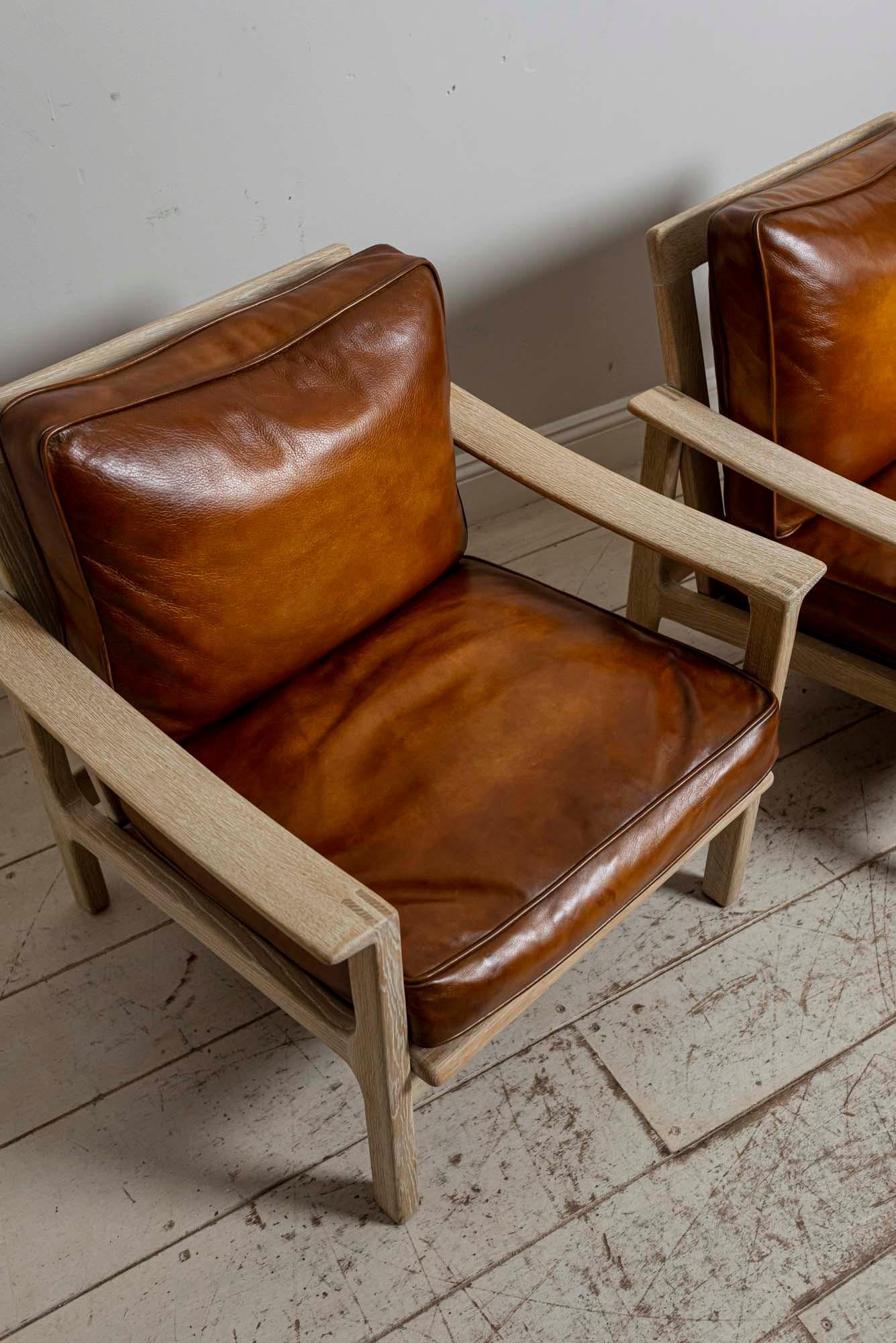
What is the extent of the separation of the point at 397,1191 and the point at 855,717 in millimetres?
1050

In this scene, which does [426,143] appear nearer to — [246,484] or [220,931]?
[246,484]

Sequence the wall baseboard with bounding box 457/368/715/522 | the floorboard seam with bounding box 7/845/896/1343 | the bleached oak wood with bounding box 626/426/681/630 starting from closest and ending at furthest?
the floorboard seam with bounding box 7/845/896/1343 < the bleached oak wood with bounding box 626/426/681/630 < the wall baseboard with bounding box 457/368/715/522

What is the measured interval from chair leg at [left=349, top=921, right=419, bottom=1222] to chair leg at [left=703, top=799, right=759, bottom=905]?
56 centimetres

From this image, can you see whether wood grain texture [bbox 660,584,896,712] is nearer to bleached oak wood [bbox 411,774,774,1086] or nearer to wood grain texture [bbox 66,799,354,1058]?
bleached oak wood [bbox 411,774,774,1086]

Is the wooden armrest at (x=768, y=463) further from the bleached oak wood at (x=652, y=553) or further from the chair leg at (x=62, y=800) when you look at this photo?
the chair leg at (x=62, y=800)

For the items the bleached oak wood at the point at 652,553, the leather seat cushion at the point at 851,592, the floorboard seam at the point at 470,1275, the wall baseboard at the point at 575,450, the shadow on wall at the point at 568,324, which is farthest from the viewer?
the wall baseboard at the point at 575,450

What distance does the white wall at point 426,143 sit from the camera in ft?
5.04

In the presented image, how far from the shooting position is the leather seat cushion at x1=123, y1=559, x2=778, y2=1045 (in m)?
1.14

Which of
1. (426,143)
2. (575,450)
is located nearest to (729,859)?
(575,450)

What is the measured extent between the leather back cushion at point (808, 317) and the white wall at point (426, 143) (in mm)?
461

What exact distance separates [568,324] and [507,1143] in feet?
4.63

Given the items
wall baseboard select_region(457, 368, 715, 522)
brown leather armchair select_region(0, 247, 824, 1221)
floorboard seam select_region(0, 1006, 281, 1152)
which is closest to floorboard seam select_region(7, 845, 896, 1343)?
floorboard seam select_region(0, 1006, 281, 1152)

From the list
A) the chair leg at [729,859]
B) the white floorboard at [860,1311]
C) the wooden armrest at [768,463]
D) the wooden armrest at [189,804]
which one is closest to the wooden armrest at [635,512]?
the wooden armrest at [768,463]

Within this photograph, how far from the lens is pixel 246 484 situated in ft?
4.13
